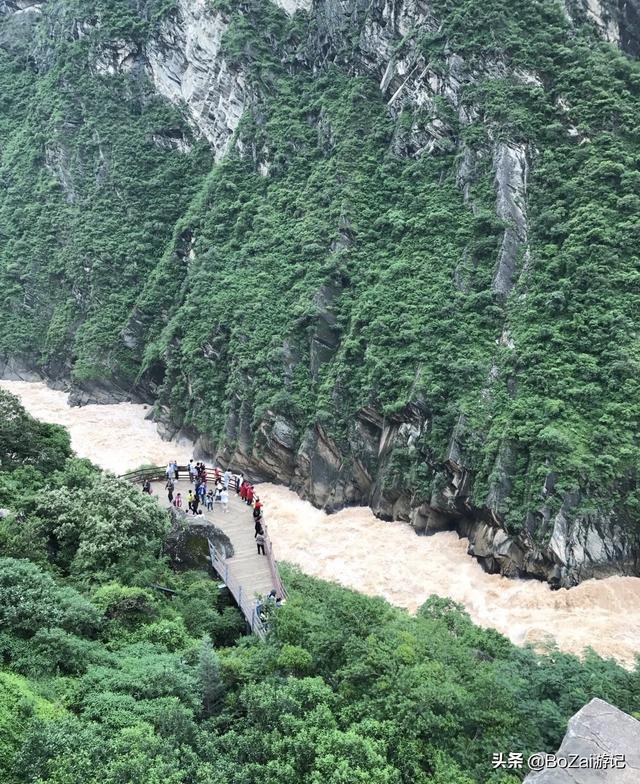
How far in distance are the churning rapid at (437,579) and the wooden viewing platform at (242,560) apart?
15.4ft

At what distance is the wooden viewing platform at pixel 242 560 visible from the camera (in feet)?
57.3

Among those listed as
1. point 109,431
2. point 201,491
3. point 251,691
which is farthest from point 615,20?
point 251,691

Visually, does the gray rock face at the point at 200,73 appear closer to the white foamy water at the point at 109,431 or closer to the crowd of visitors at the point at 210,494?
the white foamy water at the point at 109,431

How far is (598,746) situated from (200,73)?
58.6 m

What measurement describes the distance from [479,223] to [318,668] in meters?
27.7

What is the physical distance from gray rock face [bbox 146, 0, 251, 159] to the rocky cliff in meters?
0.22

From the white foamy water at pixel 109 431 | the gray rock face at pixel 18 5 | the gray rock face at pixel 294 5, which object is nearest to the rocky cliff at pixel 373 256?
the gray rock face at pixel 294 5

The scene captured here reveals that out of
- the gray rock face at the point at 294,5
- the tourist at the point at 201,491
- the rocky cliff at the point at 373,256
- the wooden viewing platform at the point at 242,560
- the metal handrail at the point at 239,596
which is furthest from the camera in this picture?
the gray rock face at the point at 294,5

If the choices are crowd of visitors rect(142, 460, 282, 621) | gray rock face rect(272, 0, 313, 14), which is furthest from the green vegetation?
gray rock face rect(272, 0, 313, 14)

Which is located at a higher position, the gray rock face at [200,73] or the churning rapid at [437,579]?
the gray rock face at [200,73]

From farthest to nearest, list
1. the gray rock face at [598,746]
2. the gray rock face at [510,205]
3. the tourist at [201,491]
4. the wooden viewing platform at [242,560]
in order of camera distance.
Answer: the gray rock face at [510,205], the tourist at [201,491], the wooden viewing platform at [242,560], the gray rock face at [598,746]

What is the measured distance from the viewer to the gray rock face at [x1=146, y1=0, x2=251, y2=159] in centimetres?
4991

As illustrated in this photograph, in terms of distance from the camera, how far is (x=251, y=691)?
1068 centimetres

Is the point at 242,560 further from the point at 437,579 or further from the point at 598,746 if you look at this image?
the point at 598,746
